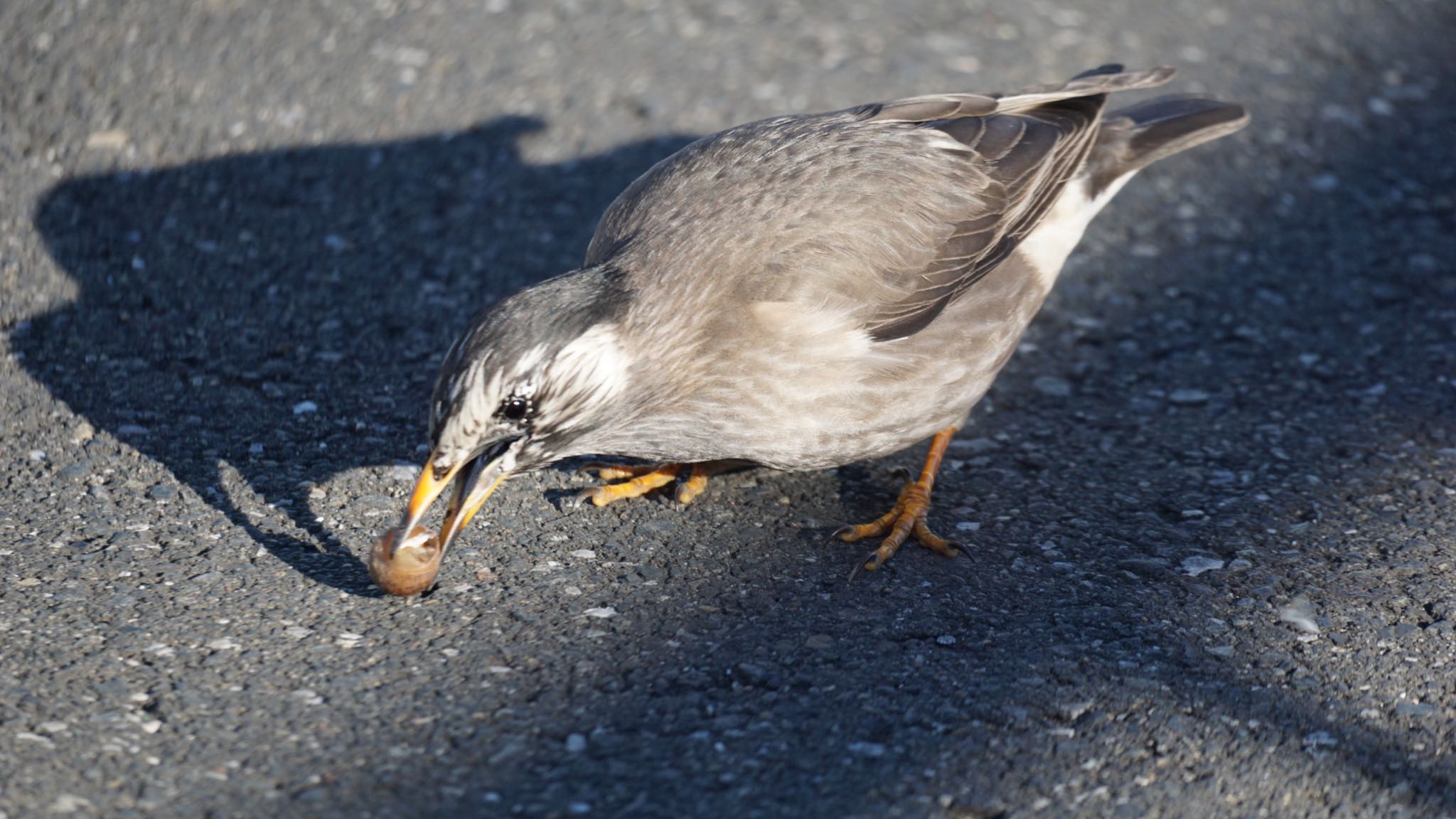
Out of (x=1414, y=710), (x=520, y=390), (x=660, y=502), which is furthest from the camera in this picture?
(x=660, y=502)

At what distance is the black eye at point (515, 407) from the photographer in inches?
153

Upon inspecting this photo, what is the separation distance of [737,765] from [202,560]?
1885 millimetres

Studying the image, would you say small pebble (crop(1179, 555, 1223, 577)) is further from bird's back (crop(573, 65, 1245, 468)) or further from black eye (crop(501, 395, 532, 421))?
black eye (crop(501, 395, 532, 421))

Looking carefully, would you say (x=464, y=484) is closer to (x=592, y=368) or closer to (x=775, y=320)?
(x=592, y=368)

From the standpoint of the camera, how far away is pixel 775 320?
4340mm

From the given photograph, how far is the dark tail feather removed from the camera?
5.60 m

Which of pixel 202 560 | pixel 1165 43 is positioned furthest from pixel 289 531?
pixel 1165 43

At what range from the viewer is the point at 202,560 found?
14.0ft

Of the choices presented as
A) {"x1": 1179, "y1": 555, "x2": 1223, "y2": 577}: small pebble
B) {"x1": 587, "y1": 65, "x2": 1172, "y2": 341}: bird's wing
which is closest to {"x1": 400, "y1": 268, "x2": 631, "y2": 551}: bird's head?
{"x1": 587, "y1": 65, "x2": 1172, "y2": 341}: bird's wing

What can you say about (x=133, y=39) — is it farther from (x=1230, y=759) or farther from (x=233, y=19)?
(x=1230, y=759)

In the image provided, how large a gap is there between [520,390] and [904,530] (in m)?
1.43

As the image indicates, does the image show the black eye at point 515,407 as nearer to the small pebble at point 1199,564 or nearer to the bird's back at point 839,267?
the bird's back at point 839,267

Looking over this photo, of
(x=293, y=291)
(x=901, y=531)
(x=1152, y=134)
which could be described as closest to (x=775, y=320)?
(x=901, y=531)

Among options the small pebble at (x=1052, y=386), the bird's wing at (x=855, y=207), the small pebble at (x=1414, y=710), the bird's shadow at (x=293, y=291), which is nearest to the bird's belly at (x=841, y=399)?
the bird's wing at (x=855, y=207)
